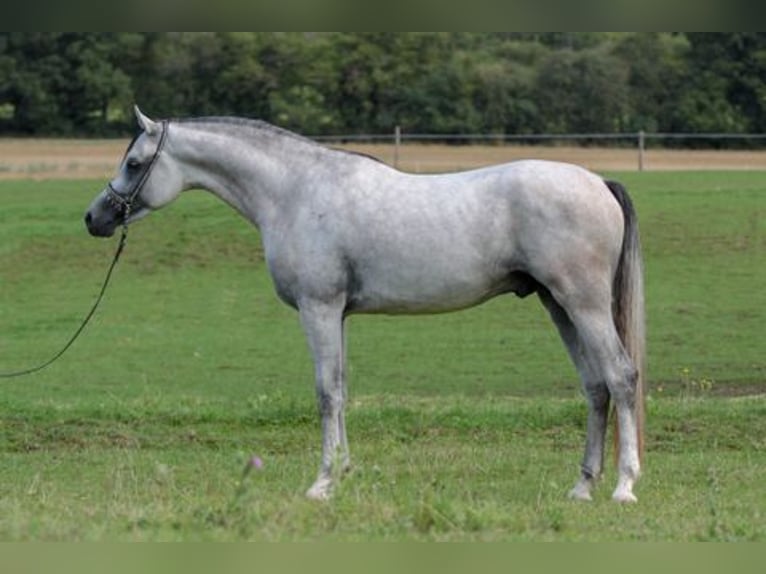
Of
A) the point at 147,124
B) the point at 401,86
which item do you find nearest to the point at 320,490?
the point at 147,124

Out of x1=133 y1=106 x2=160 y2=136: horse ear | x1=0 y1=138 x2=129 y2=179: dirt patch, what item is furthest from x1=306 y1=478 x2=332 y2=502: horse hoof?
x1=0 y1=138 x2=129 y2=179: dirt patch

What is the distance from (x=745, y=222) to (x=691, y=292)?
13.0 ft

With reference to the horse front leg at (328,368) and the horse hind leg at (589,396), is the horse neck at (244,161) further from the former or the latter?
the horse hind leg at (589,396)

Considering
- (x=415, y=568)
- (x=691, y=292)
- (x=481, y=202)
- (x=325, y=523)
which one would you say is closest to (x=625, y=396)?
(x=481, y=202)

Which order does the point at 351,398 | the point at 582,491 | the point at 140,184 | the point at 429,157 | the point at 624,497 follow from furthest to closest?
the point at 429,157, the point at 351,398, the point at 140,184, the point at 582,491, the point at 624,497

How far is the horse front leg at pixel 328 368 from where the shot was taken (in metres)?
9.09

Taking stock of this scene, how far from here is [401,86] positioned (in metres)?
41.2

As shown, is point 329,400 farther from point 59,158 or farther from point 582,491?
point 59,158

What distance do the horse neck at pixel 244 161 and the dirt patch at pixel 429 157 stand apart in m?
23.7

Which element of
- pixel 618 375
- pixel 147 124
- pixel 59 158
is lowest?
pixel 59 158

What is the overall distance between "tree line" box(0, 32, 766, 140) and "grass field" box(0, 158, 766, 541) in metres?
3.52

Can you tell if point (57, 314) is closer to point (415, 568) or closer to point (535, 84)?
point (415, 568)

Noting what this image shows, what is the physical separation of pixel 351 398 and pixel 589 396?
174 inches

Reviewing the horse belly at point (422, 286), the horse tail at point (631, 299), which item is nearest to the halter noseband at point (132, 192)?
the horse belly at point (422, 286)
